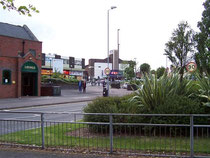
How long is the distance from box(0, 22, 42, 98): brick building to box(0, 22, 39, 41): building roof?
49 centimetres

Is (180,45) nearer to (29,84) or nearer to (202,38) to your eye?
(202,38)

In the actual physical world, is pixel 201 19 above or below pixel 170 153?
above

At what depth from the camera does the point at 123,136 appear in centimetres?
667

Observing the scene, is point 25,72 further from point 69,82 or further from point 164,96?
point 164,96

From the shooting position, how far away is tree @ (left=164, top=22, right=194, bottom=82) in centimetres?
2730

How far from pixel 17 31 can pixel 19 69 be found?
54.7 feet

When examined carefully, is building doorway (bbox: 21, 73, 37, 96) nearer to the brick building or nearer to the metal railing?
the brick building

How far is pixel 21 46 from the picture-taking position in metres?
35.5

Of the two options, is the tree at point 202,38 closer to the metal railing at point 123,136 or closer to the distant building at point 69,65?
the metal railing at point 123,136

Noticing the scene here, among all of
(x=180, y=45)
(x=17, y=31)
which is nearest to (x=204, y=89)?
(x=180, y=45)

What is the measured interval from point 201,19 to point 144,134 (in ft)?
96.9

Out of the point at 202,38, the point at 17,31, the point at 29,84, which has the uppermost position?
the point at 17,31

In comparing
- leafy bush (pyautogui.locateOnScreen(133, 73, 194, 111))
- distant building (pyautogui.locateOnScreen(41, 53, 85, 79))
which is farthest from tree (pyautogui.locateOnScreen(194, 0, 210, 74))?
distant building (pyautogui.locateOnScreen(41, 53, 85, 79))

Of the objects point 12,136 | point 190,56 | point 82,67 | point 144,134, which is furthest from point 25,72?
point 82,67
